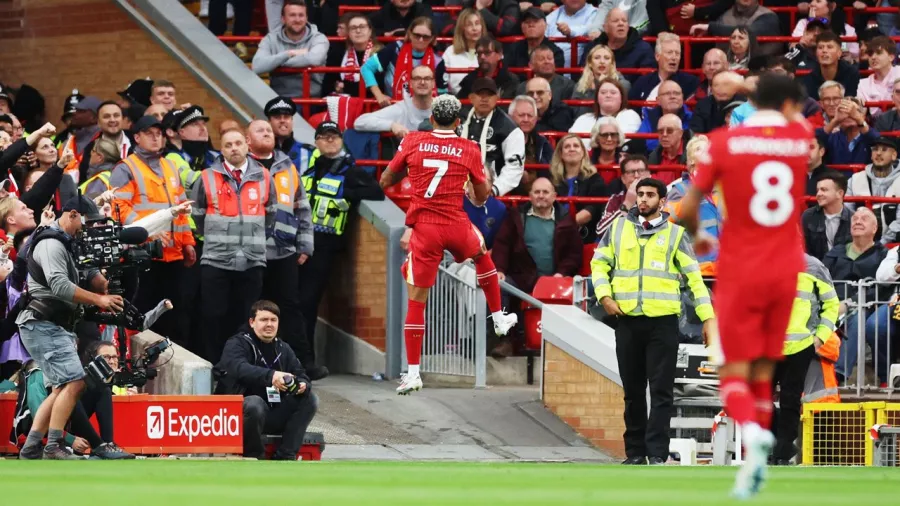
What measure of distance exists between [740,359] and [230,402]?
5896 millimetres

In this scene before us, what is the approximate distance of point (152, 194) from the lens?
16516 mm

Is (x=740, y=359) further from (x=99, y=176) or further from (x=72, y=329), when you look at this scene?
(x=99, y=176)

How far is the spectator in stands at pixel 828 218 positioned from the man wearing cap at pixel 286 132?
5035mm

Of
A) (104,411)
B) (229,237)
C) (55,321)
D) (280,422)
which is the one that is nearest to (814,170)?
(229,237)

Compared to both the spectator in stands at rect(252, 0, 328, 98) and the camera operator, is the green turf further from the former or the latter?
the spectator in stands at rect(252, 0, 328, 98)

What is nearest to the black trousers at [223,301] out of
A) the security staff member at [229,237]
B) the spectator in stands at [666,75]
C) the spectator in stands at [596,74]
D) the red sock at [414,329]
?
the security staff member at [229,237]

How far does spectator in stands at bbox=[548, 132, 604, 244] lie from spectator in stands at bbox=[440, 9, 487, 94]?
2200 millimetres

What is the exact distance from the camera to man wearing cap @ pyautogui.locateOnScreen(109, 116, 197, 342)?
16.4 meters

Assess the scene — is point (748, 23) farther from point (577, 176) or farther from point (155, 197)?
point (155, 197)

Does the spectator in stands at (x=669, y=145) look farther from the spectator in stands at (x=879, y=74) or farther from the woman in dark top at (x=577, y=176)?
the spectator in stands at (x=879, y=74)

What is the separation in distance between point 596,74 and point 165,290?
575 cm

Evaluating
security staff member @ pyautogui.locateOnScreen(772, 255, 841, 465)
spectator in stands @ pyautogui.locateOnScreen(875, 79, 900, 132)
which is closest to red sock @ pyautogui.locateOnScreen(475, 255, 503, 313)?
security staff member @ pyautogui.locateOnScreen(772, 255, 841, 465)

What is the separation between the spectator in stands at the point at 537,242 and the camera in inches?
695

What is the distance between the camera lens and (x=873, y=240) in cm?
1691
